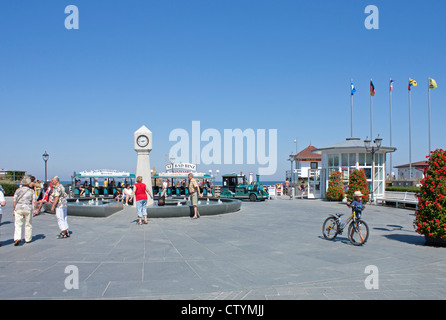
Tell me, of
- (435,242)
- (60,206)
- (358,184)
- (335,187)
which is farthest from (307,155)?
(60,206)

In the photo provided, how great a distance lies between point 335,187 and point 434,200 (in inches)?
695

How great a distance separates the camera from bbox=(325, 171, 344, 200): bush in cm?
2623

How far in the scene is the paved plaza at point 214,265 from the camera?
18.1 ft

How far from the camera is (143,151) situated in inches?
694

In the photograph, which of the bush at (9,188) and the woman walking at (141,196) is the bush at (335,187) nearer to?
the woman walking at (141,196)

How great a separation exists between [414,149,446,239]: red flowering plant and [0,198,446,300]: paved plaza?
0.53 m

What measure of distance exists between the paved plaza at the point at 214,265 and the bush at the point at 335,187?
14490 millimetres

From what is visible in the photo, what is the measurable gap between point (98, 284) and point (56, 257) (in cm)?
241

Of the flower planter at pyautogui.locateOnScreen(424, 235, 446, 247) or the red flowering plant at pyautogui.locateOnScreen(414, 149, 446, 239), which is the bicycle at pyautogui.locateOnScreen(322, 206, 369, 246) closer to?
the red flowering plant at pyautogui.locateOnScreen(414, 149, 446, 239)
